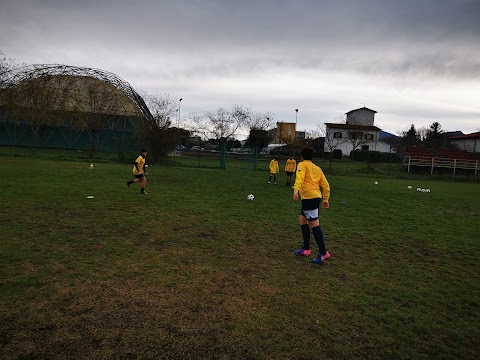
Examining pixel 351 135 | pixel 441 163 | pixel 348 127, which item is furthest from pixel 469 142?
pixel 441 163

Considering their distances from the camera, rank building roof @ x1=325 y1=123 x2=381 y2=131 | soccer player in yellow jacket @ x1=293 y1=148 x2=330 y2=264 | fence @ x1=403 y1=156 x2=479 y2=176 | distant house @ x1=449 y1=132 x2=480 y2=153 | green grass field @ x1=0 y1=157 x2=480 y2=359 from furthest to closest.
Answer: building roof @ x1=325 y1=123 x2=381 y2=131 → distant house @ x1=449 y1=132 x2=480 y2=153 → fence @ x1=403 y1=156 x2=479 y2=176 → soccer player in yellow jacket @ x1=293 y1=148 x2=330 y2=264 → green grass field @ x1=0 y1=157 x2=480 y2=359

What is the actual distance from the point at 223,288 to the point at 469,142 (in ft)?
190

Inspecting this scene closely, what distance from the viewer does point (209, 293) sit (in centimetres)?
475

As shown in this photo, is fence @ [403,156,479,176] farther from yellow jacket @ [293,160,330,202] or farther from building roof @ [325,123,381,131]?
yellow jacket @ [293,160,330,202]

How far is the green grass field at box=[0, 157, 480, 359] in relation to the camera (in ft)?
11.8

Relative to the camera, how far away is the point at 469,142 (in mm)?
51281

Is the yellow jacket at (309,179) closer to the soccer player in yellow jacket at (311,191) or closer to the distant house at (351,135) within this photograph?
the soccer player in yellow jacket at (311,191)

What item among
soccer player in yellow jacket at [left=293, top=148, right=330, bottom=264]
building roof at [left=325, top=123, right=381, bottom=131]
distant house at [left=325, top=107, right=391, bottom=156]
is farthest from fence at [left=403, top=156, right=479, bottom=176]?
soccer player in yellow jacket at [left=293, top=148, right=330, bottom=264]

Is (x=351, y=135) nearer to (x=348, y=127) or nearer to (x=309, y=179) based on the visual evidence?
(x=348, y=127)

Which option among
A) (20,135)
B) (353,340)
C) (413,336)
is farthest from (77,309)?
(20,135)

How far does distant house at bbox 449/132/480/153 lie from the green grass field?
158ft

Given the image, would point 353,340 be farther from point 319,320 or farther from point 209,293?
point 209,293

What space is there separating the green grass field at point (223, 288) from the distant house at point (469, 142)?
158ft

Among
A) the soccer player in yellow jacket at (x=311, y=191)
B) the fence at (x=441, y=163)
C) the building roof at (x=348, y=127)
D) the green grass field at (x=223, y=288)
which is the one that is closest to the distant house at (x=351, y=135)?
the building roof at (x=348, y=127)
